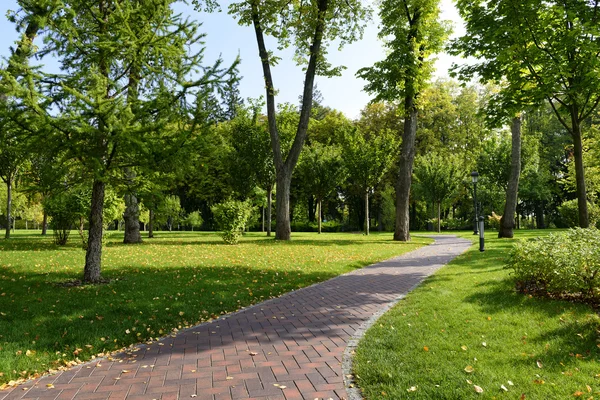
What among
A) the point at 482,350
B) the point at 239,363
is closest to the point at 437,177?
the point at 482,350

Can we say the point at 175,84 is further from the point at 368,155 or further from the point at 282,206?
the point at 368,155

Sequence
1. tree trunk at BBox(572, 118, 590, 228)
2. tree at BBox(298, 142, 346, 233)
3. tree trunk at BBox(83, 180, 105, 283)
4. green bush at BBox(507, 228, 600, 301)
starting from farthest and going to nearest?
tree at BBox(298, 142, 346, 233) < tree trunk at BBox(572, 118, 590, 228) < tree trunk at BBox(83, 180, 105, 283) < green bush at BBox(507, 228, 600, 301)

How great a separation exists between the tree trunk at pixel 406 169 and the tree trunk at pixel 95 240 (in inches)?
634

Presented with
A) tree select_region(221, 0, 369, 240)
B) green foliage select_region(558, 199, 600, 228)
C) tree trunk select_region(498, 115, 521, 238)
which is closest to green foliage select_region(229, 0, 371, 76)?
tree select_region(221, 0, 369, 240)

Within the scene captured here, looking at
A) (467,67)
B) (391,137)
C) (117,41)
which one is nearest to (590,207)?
(391,137)

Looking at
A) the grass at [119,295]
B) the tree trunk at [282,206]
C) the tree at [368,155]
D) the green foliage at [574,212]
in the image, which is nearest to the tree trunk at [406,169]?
the tree trunk at [282,206]

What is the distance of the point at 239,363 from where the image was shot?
434cm

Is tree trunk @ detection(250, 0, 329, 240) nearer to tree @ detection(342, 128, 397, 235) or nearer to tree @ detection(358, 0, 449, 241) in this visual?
tree @ detection(358, 0, 449, 241)

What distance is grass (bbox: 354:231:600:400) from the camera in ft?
11.6

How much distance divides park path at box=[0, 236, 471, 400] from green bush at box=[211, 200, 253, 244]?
38.9 feet

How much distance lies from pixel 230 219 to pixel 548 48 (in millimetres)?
13782

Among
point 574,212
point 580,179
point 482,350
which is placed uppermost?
point 580,179

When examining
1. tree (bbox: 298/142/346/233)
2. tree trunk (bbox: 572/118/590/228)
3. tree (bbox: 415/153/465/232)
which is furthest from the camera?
tree (bbox: 415/153/465/232)

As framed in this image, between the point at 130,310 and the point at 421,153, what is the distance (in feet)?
127
